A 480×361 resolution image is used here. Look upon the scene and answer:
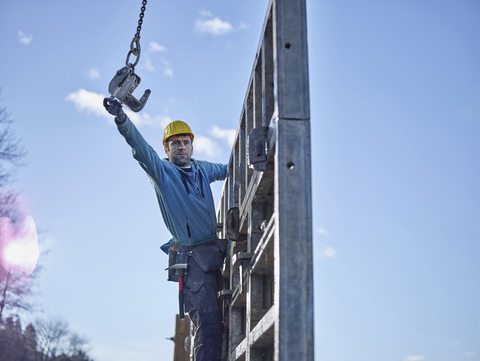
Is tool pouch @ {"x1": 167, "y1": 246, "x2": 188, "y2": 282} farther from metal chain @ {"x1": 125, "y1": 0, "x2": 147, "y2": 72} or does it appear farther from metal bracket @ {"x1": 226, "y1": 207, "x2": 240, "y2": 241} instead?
metal chain @ {"x1": 125, "y1": 0, "x2": 147, "y2": 72}

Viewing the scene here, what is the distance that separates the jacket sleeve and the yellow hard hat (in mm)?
709

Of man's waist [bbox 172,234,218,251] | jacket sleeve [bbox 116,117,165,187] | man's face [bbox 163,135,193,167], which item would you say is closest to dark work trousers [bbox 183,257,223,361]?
man's waist [bbox 172,234,218,251]

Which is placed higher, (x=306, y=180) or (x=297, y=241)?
(x=306, y=180)

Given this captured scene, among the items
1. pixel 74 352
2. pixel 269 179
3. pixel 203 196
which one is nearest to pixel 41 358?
pixel 74 352

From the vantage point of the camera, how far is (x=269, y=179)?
3547 mm

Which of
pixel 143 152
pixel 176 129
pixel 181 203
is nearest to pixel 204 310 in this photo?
pixel 181 203

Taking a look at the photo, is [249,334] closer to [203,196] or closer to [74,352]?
[203,196]

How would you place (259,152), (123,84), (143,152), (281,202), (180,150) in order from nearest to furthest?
(281,202) → (259,152) → (123,84) → (143,152) → (180,150)

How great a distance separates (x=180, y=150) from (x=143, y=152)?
2.95ft

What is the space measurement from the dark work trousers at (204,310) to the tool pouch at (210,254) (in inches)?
2.4

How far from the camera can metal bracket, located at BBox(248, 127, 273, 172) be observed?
3.24 m

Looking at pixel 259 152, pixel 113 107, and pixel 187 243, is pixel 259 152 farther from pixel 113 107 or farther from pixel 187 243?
pixel 187 243

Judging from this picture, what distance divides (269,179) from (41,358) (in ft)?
104

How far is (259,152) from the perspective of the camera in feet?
10.7
